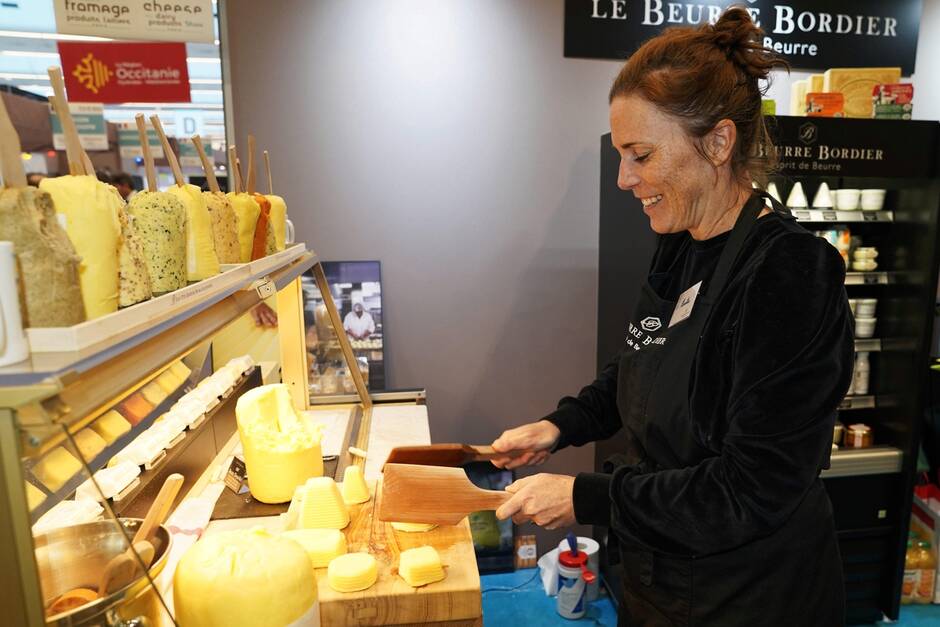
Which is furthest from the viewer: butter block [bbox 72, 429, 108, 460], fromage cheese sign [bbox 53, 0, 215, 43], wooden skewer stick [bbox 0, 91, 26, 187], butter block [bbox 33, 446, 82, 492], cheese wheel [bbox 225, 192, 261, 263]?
fromage cheese sign [bbox 53, 0, 215, 43]

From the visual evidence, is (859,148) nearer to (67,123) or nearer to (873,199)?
(873,199)

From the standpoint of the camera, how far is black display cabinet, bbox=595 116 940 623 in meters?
2.83

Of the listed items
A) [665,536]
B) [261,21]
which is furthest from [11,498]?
[261,21]

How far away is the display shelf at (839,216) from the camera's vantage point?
2988mm

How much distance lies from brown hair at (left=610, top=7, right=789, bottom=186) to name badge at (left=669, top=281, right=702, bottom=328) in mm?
304

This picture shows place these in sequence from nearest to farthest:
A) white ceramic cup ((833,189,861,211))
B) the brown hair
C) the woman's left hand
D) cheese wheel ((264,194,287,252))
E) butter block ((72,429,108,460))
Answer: butter block ((72,429,108,460)) → the brown hair → the woman's left hand → cheese wheel ((264,194,287,252)) → white ceramic cup ((833,189,861,211))

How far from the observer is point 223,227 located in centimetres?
148

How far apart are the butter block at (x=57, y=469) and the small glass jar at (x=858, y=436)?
3.52m

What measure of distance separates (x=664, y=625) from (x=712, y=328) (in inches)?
29.4

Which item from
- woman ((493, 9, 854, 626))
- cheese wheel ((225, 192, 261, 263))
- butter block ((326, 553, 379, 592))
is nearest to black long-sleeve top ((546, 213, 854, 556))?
woman ((493, 9, 854, 626))

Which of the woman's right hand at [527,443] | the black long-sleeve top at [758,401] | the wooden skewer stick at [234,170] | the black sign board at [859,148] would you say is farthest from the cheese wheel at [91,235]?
the black sign board at [859,148]

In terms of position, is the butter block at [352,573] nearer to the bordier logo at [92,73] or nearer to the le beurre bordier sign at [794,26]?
the bordier logo at [92,73]

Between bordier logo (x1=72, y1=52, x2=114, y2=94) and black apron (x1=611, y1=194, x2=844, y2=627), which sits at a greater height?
bordier logo (x1=72, y1=52, x2=114, y2=94)

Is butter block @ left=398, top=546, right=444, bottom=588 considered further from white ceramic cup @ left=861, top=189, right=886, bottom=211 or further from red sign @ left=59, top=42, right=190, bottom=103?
white ceramic cup @ left=861, top=189, right=886, bottom=211
